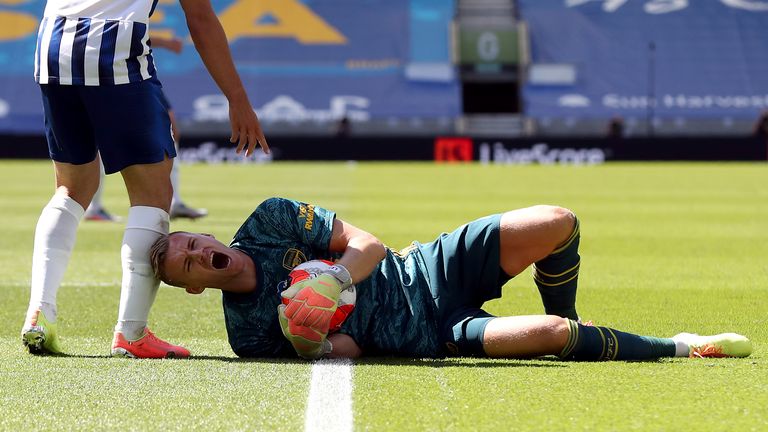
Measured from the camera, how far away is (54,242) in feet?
15.5

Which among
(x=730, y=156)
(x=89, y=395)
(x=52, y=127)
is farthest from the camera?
(x=730, y=156)

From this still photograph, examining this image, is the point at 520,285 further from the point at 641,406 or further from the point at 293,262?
the point at 641,406

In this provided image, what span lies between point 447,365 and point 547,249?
2.09 feet

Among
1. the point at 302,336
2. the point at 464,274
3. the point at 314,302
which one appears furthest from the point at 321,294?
the point at 464,274

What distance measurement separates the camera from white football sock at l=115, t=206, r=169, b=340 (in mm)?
4488

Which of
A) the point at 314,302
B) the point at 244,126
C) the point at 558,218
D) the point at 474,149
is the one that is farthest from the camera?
the point at 474,149

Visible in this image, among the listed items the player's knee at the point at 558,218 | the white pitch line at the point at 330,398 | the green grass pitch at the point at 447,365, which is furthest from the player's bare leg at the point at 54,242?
the player's knee at the point at 558,218

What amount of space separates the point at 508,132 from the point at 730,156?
1041cm

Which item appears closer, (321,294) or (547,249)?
(321,294)

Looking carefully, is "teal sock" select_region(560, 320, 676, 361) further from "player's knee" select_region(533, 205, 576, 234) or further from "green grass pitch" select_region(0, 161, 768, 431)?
"player's knee" select_region(533, 205, 576, 234)

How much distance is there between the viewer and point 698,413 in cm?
342

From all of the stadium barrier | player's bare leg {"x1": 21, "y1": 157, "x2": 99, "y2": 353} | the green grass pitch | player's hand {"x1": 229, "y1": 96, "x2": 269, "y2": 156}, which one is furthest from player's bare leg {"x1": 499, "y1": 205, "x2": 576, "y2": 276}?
the stadium barrier

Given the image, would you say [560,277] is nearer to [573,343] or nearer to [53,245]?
[573,343]

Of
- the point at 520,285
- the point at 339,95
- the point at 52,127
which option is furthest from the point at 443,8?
the point at 52,127
